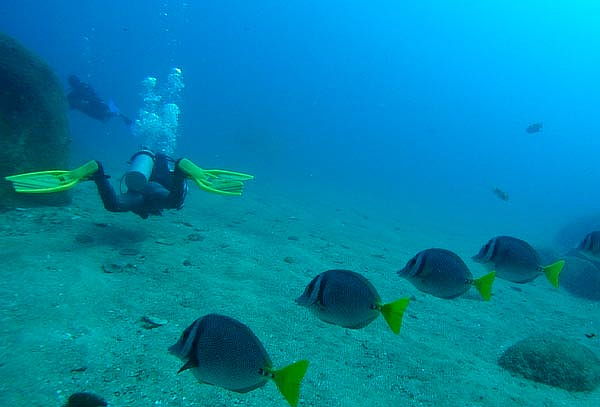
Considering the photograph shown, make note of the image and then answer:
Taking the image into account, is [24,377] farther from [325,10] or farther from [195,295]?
[325,10]

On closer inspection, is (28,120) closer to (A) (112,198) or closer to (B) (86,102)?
(A) (112,198)

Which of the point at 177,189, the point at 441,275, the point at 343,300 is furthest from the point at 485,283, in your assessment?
the point at 177,189

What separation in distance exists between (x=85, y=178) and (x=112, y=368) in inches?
175

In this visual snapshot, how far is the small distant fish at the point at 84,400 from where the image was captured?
2777mm

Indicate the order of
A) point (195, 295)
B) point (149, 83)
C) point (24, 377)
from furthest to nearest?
point (149, 83)
point (195, 295)
point (24, 377)

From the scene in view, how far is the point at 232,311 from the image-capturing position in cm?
485

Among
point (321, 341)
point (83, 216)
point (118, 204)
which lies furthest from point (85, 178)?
point (321, 341)

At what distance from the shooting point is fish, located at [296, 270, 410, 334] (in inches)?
90.5

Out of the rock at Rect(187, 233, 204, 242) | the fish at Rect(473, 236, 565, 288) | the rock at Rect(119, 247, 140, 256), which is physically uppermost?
the fish at Rect(473, 236, 565, 288)

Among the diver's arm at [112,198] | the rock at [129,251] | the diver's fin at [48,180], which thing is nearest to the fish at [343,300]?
the rock at [129,251]

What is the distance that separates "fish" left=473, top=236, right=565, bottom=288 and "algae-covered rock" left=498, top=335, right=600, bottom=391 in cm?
225

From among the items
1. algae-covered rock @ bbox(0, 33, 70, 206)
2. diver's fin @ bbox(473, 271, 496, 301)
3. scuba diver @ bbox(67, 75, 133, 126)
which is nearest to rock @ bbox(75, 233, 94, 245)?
algae-covered rock @ bbox(0, 33, 70, 206)

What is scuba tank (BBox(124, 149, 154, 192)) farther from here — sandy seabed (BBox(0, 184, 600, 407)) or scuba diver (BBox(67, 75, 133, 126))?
scuba diver (BBox(67, 75, 133, 126))

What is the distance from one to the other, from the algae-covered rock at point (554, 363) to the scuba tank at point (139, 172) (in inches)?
282
